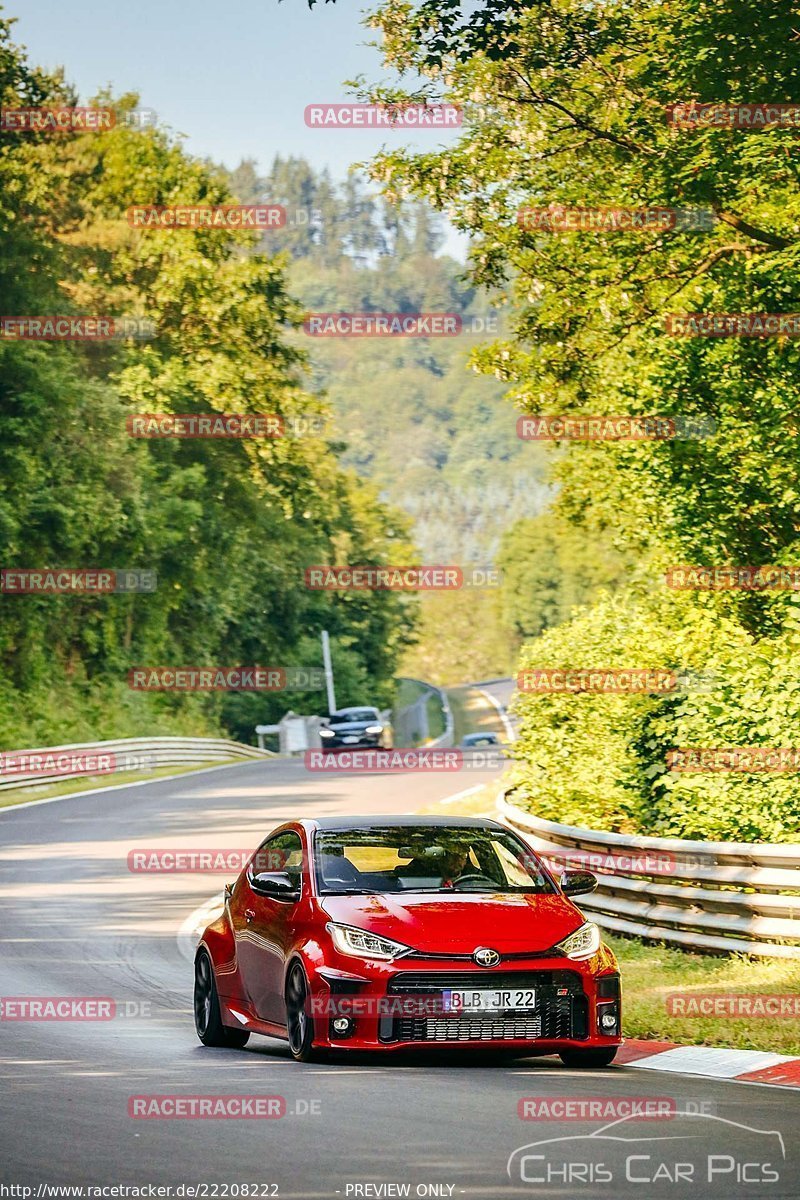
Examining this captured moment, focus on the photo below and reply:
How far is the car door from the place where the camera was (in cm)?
1059

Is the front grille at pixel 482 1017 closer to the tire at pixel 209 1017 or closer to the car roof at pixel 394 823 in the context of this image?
the car roof at pixel 394 823

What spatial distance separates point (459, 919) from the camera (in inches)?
396

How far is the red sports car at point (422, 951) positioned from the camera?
32.1ft

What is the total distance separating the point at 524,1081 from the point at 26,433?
45351 millimetres

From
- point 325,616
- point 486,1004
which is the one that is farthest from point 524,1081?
point 325,616

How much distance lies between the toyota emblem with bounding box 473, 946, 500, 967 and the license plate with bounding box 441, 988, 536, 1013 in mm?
132

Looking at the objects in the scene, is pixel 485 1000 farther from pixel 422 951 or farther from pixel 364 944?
pixel 364 944

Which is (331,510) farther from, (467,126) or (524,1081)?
(524,1081)

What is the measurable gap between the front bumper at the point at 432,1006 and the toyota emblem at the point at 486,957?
0.03 metres

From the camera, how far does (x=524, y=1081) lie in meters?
9.45

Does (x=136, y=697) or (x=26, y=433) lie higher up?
(x=26, y=433)

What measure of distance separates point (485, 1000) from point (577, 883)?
1308 millimetres

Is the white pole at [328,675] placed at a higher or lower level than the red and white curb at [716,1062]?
lower

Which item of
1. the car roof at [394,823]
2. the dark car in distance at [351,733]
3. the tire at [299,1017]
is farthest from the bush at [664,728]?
the dark car in distance at [351,733]
